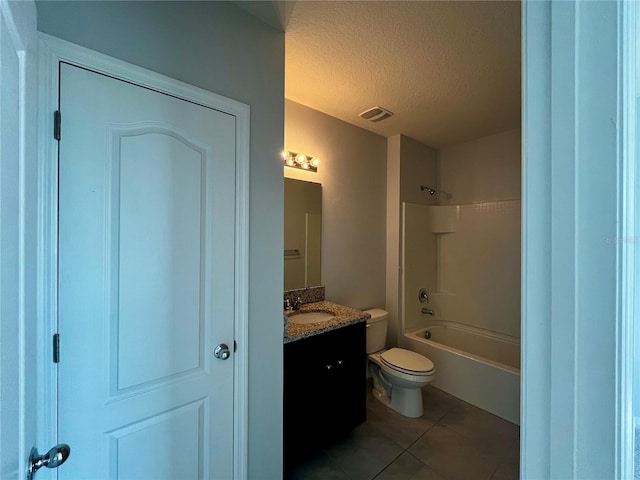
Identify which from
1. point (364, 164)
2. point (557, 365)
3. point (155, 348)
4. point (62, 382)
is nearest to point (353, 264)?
point (364, 164)

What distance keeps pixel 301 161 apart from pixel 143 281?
5.18 ft

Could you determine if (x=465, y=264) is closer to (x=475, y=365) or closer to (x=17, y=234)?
(x=475, y=365)

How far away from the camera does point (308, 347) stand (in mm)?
1693

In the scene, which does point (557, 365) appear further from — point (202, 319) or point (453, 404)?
point (453, 404)

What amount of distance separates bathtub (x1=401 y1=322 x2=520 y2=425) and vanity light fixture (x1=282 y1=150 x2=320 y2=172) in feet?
6.65

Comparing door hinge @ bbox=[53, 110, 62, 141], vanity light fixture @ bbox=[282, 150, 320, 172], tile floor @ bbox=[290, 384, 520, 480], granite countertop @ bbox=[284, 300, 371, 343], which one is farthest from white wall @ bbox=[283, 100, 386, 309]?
door hinge @ bbox=[53, 110, 62, 141]

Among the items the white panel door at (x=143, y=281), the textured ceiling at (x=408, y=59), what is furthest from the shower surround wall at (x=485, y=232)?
the white panel door at (x=143, y=281)

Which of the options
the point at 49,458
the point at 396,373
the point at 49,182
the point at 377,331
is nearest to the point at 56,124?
the point at 49,182

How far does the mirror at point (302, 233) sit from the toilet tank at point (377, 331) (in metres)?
0.69

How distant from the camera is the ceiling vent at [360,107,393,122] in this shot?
2.43m

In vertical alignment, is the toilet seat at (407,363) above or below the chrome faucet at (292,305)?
below

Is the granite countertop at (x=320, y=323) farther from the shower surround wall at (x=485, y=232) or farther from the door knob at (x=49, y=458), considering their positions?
the shower surround wall at (x=485, y=232)

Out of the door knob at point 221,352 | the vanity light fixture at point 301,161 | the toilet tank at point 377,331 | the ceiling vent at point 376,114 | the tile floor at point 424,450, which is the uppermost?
the ceiling vent at point 376,114

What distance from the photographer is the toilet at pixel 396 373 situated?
222cm
